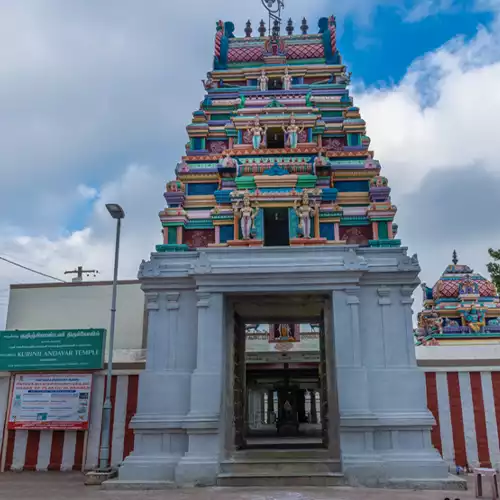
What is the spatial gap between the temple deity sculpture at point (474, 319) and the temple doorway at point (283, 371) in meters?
8.51

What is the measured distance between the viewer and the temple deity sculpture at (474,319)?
92.8 ft

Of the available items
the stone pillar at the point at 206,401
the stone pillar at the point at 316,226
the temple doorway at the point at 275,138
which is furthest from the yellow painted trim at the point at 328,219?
the stone pillar at the point at 206,401

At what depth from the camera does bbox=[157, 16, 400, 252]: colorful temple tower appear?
1342 cm

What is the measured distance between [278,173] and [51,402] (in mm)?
8242

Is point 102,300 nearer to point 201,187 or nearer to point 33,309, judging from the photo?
point 33,309

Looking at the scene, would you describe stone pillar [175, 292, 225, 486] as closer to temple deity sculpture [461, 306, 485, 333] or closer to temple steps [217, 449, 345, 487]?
temple steps [217, 449, 345, 487]

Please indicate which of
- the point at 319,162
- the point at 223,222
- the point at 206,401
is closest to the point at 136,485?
the point at 206,401

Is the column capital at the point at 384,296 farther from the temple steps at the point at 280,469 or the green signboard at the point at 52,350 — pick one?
the green signboard at the point at 52,350

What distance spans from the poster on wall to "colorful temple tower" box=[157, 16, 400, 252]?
4.20 m

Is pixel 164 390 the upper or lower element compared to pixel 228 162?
lower

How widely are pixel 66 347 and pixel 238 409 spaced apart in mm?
4765

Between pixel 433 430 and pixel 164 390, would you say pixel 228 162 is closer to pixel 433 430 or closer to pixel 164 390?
pixel 164 390

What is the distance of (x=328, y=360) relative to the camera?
12.7m

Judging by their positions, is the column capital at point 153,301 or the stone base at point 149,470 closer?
the stone base at point 149,470
